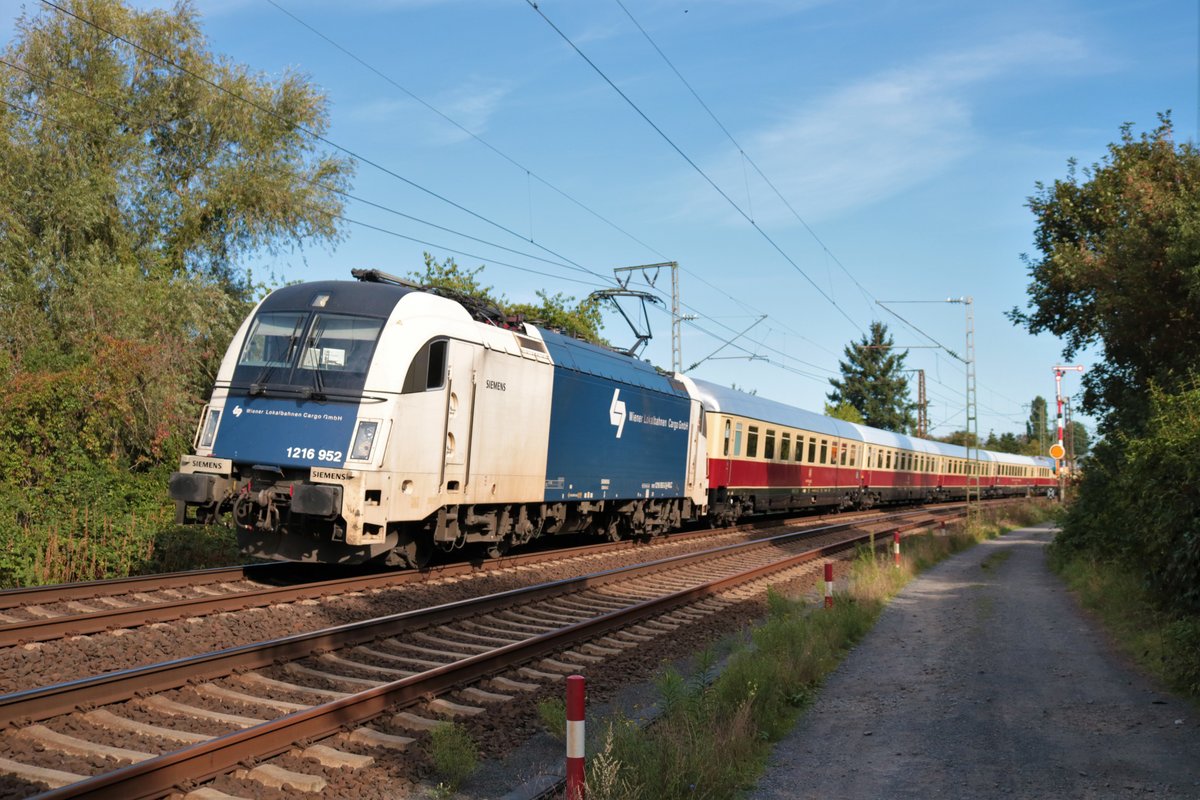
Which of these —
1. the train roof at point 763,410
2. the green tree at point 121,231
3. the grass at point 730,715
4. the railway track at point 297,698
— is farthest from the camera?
the train roof at point 763,410

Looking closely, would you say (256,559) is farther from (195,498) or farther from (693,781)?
(693,781)

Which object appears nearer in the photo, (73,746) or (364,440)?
(73,746)

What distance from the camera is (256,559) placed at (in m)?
15.1

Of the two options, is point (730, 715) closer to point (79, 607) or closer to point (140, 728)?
point (140, 728)

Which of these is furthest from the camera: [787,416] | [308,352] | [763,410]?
[787,416]

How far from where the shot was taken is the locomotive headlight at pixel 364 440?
10.6 m

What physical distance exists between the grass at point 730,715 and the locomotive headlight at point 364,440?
4.21m

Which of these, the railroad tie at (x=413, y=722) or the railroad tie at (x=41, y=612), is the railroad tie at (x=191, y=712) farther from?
the railroad tie at (x=41, y=612)

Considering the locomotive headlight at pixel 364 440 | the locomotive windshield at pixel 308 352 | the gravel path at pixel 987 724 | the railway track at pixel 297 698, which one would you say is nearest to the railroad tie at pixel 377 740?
the railway track at pixel 297 698

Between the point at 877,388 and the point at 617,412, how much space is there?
87.2 m

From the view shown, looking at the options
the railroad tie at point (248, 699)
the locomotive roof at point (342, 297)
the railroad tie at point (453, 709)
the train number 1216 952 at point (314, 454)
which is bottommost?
the railroad tie at point (453, 709)

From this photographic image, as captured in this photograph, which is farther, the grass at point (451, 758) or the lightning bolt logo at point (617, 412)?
the lightning bolt logo at point (617, 412)

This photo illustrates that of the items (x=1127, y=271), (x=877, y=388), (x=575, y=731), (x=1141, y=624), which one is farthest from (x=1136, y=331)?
(x=877, y=388)

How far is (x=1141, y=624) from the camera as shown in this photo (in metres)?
10.9
